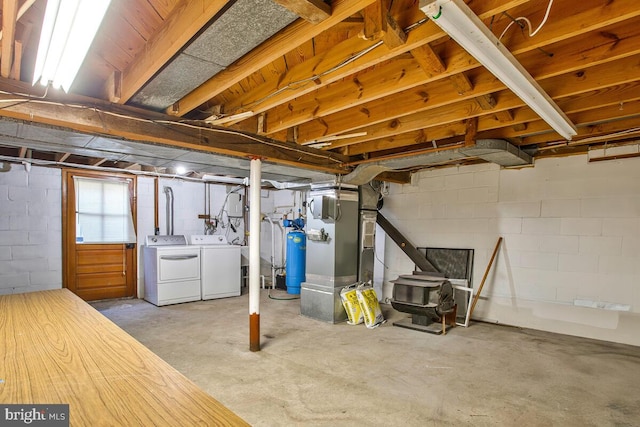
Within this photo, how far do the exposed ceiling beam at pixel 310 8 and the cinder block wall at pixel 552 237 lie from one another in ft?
12.8

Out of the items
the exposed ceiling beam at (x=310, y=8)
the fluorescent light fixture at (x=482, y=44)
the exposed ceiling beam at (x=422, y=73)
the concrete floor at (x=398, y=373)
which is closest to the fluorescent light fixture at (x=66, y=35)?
the exposed ceiling beam at (x=310, y=8)

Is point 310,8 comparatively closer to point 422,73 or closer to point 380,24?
point 380,24

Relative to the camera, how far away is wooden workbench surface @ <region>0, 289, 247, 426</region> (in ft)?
2.62

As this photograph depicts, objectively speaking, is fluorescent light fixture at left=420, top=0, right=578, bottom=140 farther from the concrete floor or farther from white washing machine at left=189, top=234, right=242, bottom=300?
white washing machine at left=189, top=234, right=242, bottom=300

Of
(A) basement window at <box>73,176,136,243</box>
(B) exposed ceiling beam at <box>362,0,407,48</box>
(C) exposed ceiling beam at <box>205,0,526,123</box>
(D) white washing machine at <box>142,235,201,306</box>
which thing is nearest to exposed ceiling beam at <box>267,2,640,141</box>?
(C) exposed ceiling beam at <box>205,0,526,123</box>

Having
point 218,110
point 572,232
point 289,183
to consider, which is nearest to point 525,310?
point 572,232

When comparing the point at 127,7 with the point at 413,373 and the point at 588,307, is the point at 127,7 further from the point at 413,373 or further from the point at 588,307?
the point at 588,307

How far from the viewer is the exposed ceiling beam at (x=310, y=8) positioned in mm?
1284

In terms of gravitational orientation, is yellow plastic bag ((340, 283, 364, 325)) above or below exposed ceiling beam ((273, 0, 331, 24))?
below

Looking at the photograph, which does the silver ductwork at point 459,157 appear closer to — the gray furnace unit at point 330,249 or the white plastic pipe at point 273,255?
the gray furnace unit at point 330,249

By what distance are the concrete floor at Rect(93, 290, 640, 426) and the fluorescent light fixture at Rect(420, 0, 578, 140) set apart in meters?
2.12

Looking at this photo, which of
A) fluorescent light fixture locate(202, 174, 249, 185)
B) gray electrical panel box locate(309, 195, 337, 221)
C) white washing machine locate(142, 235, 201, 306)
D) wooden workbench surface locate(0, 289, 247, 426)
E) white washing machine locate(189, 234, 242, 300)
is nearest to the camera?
wooden workbench surface locate(0, 289, 247, 426)

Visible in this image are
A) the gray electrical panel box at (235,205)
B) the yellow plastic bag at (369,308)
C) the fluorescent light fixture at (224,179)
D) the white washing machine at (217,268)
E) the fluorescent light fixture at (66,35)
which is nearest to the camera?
the fluorescent light fixture at (66,35)

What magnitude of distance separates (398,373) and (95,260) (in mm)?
4887
